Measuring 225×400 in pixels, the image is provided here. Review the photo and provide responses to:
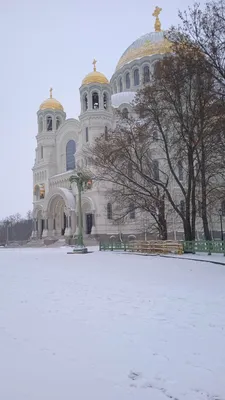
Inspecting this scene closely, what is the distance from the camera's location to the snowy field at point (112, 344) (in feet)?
11.4

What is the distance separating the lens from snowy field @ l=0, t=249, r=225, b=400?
11.4ft

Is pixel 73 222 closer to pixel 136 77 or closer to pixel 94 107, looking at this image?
pixel 94 107

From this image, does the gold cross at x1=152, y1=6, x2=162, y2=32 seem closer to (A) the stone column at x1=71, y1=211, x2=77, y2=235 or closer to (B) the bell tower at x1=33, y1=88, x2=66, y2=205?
(B) the bell tower at x1=33, y1=88, x2=66, y2=205

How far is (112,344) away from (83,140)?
43397 mm

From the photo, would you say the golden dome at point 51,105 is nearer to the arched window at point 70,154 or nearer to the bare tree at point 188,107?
the arched window at point 70,154

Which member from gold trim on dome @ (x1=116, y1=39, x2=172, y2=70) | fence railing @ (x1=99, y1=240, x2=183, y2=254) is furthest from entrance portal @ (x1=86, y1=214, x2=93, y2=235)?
gold trim on dome @ (x1=116, y1=39, x2=172, y2=70)

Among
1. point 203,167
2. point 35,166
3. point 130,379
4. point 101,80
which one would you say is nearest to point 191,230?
point 203,167

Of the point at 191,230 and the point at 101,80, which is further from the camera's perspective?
the point at 101,80

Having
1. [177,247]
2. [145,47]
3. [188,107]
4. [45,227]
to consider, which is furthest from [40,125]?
[177,247]

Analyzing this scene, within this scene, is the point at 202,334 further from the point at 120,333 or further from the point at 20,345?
the point at 20,345

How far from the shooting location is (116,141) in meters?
25.2

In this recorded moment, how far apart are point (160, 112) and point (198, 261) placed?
10.2 metres

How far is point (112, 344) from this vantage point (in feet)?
15.3

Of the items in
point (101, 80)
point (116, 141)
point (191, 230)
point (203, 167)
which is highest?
point (101, 80)
